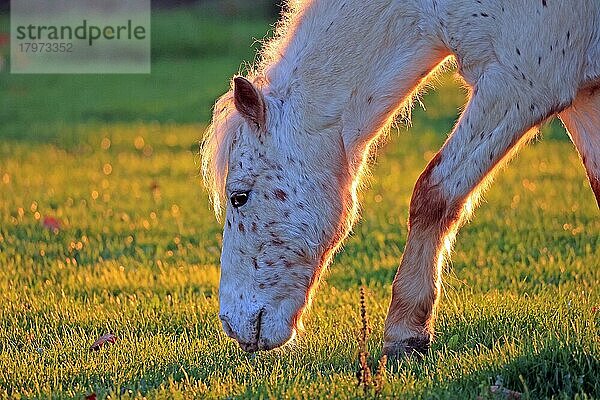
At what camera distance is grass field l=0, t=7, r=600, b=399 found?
Result: 13.0 feet

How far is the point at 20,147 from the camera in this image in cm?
1088

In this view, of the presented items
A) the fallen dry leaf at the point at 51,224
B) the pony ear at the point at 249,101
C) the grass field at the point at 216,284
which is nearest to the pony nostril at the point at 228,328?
the grass field at the point at 216,284

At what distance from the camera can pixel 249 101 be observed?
4191 millimetres

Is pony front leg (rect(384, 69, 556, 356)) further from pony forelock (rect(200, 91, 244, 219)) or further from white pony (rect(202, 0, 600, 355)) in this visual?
pony forelock (rect(200, 91, 244, 219))

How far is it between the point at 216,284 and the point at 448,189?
2.12m

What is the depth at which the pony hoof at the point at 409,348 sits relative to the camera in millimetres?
4266

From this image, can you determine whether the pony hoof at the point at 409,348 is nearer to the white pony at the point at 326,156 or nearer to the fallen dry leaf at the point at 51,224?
the white pony at the point at 326,156

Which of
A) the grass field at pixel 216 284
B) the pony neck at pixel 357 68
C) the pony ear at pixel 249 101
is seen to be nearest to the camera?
the grass field at pixel 216 284

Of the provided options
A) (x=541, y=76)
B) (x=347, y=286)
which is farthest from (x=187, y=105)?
(x=541, y=76)

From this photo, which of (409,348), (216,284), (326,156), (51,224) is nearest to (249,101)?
(326,156)

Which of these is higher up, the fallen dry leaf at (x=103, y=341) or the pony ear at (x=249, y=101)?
the pony ear at (x=249, y=101)

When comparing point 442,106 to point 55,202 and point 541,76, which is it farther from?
point 541,76

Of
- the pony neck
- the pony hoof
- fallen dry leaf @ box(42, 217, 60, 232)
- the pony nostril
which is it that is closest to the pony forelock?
the pony neck

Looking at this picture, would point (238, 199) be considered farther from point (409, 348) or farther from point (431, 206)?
point (409, 348)
